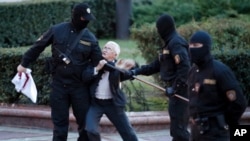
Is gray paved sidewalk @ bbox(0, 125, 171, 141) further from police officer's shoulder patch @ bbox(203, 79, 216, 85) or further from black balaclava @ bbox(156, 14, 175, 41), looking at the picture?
police officer's shoulder patch @ bbox(203, 79, 216, 85)

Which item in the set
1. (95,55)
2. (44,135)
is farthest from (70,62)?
(44,135)

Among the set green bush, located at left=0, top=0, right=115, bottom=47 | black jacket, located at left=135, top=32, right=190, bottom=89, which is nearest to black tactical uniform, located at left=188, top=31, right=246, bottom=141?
black jacket, located at left=135, top=32, right=190, bottom=89

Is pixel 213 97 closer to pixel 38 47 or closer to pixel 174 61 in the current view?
pixel 174 61

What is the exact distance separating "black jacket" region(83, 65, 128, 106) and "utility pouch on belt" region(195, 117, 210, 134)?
200 centimetres

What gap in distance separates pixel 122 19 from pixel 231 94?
17538mm

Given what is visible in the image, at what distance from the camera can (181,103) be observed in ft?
28.4

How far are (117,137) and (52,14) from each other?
8.86 m

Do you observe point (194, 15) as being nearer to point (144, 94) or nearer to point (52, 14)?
point (52, 14)

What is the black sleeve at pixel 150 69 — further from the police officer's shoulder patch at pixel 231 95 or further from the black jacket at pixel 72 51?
the police officer's shoulder patch at pixel 231 95

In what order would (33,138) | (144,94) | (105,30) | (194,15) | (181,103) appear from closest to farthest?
(181,103) → (33,138) → (144,94) → (194,15) → (105,30)

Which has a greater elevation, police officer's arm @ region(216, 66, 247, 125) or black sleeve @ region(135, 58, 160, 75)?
police officer's arm @ region(216, 66, 247, 125)

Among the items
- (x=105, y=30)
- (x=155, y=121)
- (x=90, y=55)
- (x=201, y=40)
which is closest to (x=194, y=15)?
(x=105, y=30)

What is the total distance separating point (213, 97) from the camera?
6.71 meters

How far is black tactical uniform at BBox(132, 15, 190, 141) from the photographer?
8.59m
